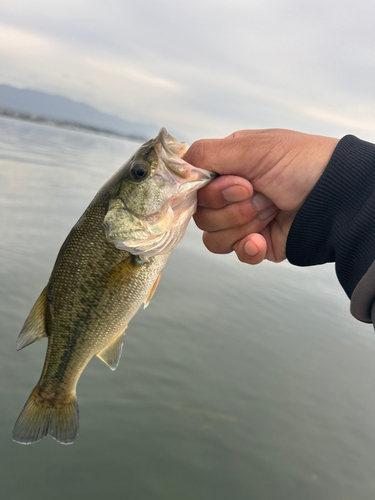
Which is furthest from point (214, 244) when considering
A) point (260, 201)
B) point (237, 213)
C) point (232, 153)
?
point (232, 153)

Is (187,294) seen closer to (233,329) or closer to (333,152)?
(233,329)

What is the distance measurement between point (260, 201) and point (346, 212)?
2.28 feet

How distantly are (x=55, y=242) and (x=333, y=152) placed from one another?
7.37m

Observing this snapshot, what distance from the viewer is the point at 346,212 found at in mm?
2775

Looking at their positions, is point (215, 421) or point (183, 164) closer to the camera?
point (183, 164)

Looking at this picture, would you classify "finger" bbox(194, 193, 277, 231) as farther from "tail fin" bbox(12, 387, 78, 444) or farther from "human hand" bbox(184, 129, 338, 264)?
"tail fin" bbox(12, 387, 78, 444)

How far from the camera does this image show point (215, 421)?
467cm

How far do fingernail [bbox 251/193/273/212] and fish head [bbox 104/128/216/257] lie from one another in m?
0.66

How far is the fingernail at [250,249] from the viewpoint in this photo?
10.7 ft

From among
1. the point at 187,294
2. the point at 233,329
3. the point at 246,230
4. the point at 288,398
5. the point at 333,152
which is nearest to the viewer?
the point at 333,152

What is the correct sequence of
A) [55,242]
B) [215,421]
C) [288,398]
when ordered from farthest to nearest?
1. [55,242]
2. [288,398]
3. [215,421]

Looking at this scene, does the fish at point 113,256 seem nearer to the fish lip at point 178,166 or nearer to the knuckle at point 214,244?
the fish lip at point 178,166

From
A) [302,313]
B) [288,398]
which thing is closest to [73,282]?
[288,398]

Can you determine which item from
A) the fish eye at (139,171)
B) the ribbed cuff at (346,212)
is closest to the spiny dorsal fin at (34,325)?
the fish eye at (139,171)
